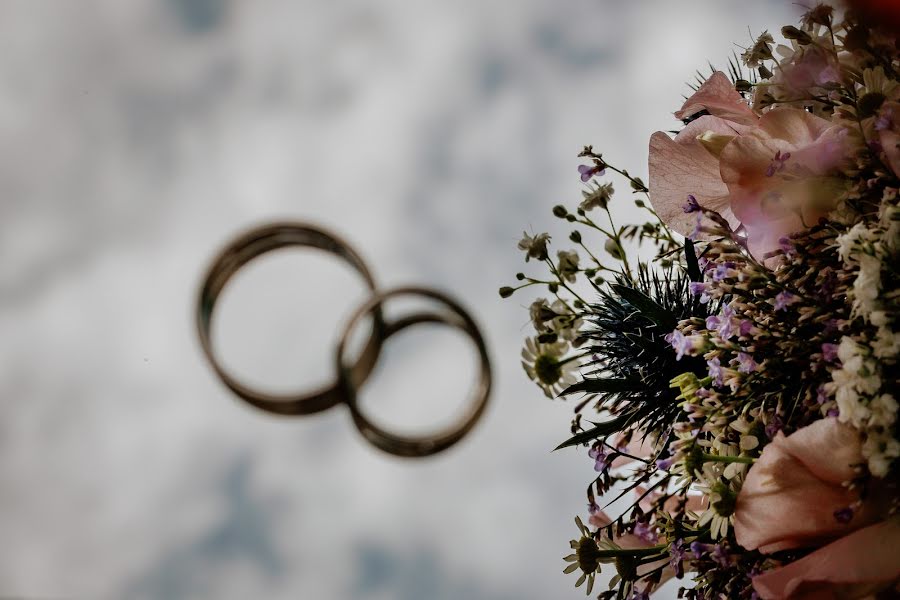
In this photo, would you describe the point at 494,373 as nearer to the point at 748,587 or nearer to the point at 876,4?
the point at 748,587

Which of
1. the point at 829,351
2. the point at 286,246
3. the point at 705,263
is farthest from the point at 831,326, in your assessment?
the point at 286,246

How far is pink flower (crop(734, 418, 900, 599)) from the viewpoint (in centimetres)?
52

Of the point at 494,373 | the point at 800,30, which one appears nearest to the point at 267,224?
the point at 494,373

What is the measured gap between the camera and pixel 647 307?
2.27 ft

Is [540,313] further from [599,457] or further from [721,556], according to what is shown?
[721,556]

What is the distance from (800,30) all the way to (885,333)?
24cm

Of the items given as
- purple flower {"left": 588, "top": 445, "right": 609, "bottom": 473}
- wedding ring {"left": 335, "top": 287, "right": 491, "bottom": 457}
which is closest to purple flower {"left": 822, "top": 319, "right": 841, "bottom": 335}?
purple flower {"left": 588, "top": 445, "right": 609, "bottom": 473}

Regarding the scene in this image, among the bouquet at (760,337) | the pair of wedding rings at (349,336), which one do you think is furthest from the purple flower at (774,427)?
the pair of wedding rings at (349,336)

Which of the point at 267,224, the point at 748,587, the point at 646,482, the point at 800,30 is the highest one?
the point at 267,224

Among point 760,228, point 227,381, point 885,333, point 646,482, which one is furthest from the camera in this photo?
point 227,381

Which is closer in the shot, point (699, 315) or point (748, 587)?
point (748, 587)

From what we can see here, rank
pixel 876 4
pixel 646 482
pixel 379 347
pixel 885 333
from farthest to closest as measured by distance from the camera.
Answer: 1. pixel 379 347
2. pixel 646 482
3. pixel 885 333
4. pixel 876 4

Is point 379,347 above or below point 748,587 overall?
above

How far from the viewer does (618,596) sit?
26.2 inches
